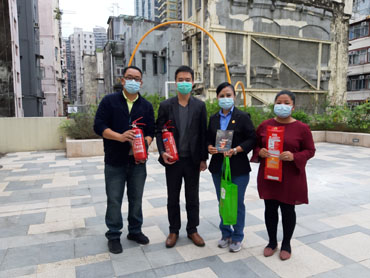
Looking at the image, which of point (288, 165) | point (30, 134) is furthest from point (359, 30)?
point (288, 165)

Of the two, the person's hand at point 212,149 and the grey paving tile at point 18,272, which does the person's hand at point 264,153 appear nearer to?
the person's hand at point 212,149

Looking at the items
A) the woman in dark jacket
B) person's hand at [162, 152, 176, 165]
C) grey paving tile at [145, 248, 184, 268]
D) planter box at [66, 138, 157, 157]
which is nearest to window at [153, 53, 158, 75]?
planter box at [66, 138, 157, 157]

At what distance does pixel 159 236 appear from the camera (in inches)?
153

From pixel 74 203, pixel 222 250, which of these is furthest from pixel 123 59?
pixel 222 250

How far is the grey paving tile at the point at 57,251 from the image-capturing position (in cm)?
329

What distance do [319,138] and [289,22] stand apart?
965cm

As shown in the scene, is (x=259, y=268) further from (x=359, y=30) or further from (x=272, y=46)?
(x=359, y=30)

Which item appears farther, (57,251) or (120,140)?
(57,251)

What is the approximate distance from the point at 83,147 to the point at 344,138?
1045 cm

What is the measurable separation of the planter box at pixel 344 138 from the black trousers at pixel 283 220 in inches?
409

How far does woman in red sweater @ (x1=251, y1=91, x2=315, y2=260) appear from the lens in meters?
3.08

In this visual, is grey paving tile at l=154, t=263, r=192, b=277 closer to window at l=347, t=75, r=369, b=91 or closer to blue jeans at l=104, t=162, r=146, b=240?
blue jeans at l=104, t=162, r=146, b=240

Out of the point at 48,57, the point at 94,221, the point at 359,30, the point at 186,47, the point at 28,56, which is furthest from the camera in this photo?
the point at 48,57

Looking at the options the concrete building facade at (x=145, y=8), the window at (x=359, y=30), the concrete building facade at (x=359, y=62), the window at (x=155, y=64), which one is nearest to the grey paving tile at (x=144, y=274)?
the window at (x=155, y=64)
